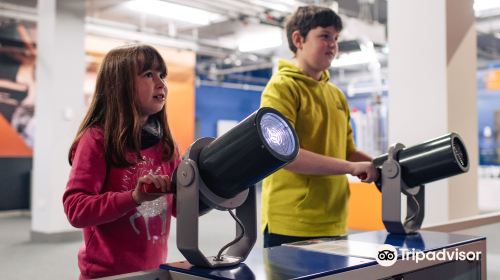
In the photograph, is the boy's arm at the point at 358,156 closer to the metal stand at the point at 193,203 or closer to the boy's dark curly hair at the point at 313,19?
the boy's dark curly hair at the point at 313,19

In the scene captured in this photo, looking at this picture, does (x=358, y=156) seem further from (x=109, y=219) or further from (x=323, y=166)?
(x=109, y=219)

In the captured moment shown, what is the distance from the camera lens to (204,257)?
3.50ft

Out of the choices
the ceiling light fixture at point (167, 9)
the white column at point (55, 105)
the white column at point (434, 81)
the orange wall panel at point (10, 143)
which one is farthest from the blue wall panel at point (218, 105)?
the white column at point (434, 81)

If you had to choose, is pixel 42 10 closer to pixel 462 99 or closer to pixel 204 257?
pixel 462 99

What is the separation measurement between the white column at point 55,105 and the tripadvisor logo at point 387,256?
16.3ft

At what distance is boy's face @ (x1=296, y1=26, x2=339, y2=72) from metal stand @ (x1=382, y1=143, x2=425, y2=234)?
0.38 metres

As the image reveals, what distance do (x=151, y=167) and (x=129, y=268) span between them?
27 centimetres

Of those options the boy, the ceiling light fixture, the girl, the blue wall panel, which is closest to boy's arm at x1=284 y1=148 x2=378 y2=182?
the boy

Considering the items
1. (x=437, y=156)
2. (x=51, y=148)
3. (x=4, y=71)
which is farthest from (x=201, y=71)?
(x=437, y=156)

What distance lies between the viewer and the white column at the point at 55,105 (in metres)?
5.65

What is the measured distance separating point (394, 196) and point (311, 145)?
307 mm

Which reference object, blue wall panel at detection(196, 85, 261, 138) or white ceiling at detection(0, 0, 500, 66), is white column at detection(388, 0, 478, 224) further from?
blue wall panel at detection(196, 85, 261, 138)

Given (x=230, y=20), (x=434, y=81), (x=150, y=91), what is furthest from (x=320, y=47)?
(x=230, y=20)

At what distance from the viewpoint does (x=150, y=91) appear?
139 centimetres
